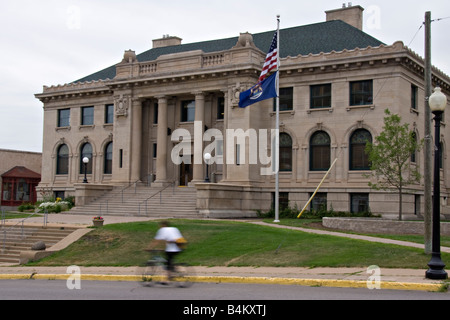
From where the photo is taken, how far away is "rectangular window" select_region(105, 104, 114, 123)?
51812mm

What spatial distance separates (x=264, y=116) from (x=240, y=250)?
22436 mm

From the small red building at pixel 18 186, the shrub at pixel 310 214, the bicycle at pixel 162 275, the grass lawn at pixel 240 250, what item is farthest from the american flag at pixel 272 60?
the small red building at pixel 18 186

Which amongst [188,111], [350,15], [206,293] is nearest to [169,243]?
[206,293]

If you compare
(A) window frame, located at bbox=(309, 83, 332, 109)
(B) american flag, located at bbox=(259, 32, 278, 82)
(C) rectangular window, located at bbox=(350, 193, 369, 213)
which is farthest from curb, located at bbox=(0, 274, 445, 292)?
(A) window frame, located at bbox=(309, 83, 332, 109)

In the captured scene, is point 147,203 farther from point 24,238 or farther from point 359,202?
point 359,202

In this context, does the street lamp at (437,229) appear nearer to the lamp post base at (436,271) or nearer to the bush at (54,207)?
the lamp post base at (436,271)

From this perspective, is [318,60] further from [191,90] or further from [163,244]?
[163,244]

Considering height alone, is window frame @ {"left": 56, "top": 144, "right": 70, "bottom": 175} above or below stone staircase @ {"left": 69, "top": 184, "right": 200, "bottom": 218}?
above

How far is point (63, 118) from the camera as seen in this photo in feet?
181

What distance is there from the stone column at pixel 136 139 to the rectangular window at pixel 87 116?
7.13m

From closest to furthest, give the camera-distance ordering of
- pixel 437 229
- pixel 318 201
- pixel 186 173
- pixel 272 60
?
pixel 437 229, pixel 272 60, pixel 318 201, pixel 186 173

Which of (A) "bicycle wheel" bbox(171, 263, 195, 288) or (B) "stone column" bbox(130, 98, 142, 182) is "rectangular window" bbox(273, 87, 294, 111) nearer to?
(B) "stone column" bbox(130, 98, 142, 182)

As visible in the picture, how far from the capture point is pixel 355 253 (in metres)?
19.7

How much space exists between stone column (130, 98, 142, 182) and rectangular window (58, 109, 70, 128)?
9956mm
